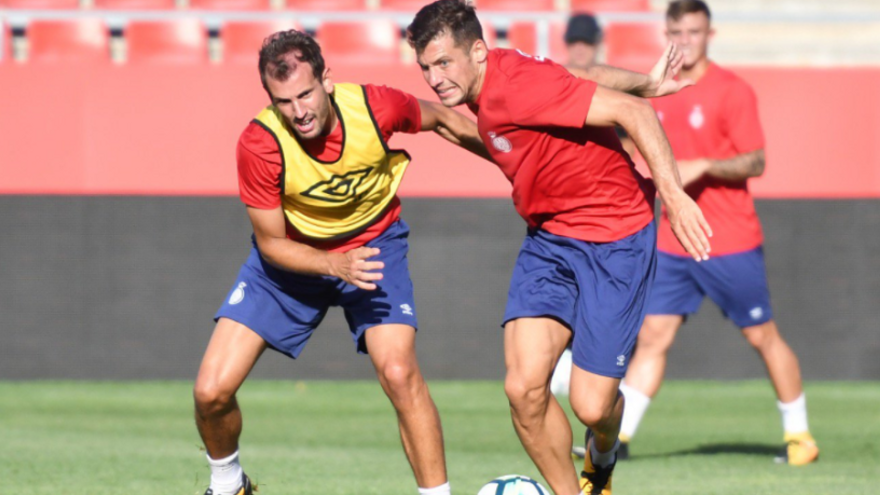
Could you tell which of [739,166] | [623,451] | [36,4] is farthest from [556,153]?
[36,4]

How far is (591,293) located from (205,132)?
5528 mm

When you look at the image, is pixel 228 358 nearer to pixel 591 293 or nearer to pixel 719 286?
pixel 591 293

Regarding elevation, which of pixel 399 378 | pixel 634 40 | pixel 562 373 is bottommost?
pixel 562 373

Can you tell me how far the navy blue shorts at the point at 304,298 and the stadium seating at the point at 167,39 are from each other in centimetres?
618

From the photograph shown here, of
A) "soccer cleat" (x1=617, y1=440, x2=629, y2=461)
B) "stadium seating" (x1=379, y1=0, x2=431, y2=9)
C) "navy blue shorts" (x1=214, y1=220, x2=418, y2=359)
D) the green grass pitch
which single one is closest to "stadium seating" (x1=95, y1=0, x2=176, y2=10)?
"stadium seating" (x1=379, y1=0, x2=431, y2=9)

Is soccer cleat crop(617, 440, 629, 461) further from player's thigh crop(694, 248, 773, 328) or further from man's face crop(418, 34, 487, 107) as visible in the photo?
man's face crop(418, 34, 487, 107)

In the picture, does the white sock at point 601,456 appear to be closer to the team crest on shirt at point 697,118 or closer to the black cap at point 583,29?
the team crest on shirt at point 697,118

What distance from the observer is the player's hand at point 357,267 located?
4922mm

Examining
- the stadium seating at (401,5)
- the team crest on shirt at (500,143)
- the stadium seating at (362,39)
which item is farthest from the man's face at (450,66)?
the stadium seating at (401,5)

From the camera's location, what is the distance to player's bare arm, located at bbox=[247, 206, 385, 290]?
16.2 feet

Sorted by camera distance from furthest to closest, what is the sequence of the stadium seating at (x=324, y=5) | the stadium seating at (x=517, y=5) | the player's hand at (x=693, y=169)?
the stadium seating at (x=517, y=5) → the stadium seating at (x=324, y=5) → the player's hand at (x=693, y=169)

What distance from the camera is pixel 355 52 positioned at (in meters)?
11.5

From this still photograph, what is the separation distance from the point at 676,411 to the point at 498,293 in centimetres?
178

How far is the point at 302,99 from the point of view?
498 centimetres
